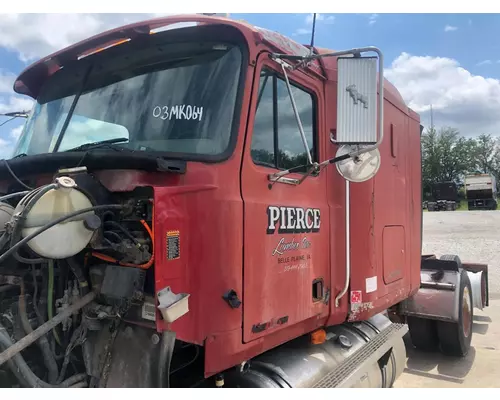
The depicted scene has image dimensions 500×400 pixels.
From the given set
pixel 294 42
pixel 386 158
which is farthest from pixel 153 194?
pixel 386 158

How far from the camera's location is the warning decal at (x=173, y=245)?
7.34 feet

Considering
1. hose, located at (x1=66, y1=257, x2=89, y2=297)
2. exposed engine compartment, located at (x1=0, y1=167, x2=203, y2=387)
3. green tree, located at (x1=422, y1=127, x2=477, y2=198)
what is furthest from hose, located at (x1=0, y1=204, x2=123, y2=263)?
green tree, located at (x1=422, y1=127, x2=477, y2=198)

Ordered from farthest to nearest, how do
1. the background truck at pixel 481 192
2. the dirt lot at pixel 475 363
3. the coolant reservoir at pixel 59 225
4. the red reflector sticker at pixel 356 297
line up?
the background truck at pixel 481 192 < the dirt lot at pixel 475 363 < the red reflector sticker at pixel 356 297 < the coolant reservoir at pixel 59 225

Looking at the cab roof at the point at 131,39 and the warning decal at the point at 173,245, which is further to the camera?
the cab roof at the point at 131,39

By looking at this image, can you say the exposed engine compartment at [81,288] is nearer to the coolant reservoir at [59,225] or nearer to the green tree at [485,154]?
the coolant reservoir at [59,225]

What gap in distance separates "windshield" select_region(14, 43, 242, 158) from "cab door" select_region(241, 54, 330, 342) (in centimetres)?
20

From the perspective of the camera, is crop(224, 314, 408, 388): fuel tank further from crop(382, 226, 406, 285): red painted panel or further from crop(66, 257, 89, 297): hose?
crop(66, 257, 89, 297): hose

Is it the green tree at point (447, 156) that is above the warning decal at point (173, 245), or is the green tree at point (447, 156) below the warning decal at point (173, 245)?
above

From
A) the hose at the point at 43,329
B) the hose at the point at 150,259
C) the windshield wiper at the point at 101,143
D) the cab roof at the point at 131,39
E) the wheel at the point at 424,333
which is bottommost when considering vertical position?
the wheel at the point at 424,333

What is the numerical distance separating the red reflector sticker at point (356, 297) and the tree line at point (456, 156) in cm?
5316

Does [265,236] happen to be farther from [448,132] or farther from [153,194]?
[448,132]

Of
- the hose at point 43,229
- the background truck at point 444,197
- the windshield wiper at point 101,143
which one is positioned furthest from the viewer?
the background truck at point 444,197

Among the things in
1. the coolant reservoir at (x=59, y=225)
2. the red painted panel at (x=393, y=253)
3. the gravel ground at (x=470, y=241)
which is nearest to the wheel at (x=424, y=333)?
the red painted panel at (x=393, y=253)

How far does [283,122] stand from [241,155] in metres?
0.54
